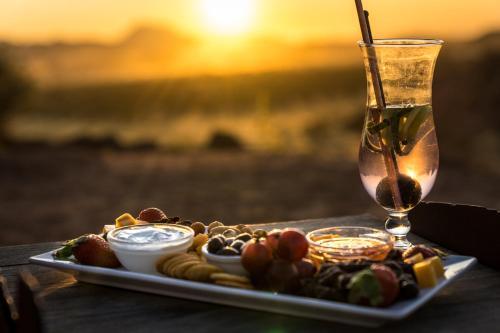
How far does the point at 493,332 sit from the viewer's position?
1.55 metres

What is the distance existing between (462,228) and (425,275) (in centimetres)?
47

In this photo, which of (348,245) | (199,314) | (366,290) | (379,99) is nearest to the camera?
(366,290)

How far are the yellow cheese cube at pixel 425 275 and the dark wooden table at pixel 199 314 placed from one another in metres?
0.05

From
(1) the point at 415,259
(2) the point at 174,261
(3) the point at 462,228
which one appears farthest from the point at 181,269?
(3) the point at 462,228

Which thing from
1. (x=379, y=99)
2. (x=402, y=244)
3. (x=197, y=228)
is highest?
(x=379, y=99)

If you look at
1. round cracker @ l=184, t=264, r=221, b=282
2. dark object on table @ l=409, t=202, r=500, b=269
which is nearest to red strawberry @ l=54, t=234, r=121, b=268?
round cracker @ l=184, t=264, r=221, b=282

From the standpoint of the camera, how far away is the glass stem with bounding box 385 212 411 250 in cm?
207

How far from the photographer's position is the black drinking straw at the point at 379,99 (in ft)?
6.50

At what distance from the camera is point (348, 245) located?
1.86 m

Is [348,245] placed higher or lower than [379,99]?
lower

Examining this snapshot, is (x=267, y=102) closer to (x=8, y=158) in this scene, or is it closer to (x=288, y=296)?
(x=8, y=158)

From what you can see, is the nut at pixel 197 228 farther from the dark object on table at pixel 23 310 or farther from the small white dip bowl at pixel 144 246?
the dark object on table at pixel 23 310

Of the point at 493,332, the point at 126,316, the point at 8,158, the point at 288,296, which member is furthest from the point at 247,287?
the point at 8,158

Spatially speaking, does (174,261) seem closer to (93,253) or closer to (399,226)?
(93,253)
